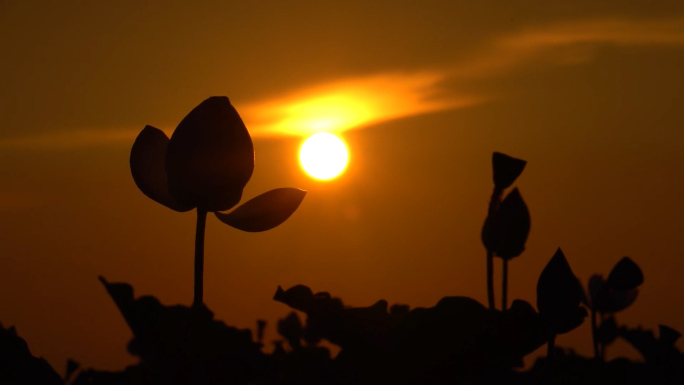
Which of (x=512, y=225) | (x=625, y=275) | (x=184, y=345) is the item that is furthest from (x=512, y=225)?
(x=184, y=345)

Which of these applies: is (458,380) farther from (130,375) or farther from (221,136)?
(221,136)

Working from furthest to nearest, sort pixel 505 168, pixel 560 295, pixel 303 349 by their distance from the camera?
pixel 505 168 < pixel 303 349 < pixel 560 295

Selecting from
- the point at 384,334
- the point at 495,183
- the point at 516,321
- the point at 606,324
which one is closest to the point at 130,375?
the point at 384,334

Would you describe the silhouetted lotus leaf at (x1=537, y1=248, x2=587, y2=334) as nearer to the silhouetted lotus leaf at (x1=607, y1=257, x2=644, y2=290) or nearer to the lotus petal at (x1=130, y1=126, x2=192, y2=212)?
the silhouetted lotus leaf at (x1=607, y1=257, x2=644, y2=290)

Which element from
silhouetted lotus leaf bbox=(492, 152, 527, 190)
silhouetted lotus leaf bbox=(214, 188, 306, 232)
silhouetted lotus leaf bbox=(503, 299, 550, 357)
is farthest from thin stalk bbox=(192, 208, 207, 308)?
silhouetted lotus leaf bbox=(492, 152, 527, 190)

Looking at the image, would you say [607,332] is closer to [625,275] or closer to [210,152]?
[625,275]

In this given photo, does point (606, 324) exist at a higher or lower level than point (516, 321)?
lower
